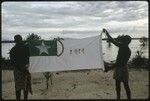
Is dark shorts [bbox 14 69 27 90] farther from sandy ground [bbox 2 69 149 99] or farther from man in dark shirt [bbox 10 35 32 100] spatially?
sandy ground [bbox 2 69 149 99]

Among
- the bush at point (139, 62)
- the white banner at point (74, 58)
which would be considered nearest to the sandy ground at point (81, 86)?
the bush at point (139, 62)

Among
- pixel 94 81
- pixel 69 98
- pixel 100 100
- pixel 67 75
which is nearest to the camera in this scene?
pixel 100 100

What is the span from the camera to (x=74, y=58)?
9422 mm

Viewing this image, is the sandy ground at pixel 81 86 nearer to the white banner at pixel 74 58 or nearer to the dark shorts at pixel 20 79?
the white banner at pixel 74 58

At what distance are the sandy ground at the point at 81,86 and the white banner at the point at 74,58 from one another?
106 centimetres

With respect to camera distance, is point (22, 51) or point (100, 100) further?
point (100, 100)

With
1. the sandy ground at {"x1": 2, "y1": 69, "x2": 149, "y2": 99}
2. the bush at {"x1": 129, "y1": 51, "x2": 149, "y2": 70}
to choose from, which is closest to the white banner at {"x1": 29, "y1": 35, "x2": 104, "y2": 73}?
the sandy ground at {"x1": 2, "y1": 69, "x2": 149, "y2": 99}

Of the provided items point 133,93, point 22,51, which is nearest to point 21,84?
point 22,51

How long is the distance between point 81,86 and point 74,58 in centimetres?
221

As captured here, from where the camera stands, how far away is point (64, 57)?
9.45 meters

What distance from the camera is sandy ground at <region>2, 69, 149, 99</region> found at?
Answer: 1041 cm

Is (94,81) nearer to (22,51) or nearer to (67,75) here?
(67,75)

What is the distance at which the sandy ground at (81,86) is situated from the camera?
34.1 feet

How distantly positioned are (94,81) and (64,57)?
2.86 metres
